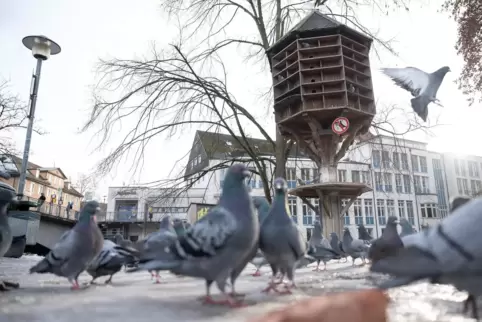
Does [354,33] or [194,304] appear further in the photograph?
[354,33]

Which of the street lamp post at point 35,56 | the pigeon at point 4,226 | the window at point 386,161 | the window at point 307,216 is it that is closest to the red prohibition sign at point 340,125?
the window at point 386,161

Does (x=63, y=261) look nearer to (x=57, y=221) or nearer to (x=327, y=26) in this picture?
(x=327, y=26)

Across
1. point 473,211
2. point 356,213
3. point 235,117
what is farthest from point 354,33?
point 356,213

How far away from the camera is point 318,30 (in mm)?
9656

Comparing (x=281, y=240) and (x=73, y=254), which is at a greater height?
(x=281, y=240)

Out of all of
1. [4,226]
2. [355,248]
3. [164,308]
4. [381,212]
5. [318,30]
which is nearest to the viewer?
[164,308]

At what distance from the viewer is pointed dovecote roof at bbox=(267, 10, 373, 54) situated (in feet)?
31.4

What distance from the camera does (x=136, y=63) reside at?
8.67m

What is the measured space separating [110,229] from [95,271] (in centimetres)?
3748

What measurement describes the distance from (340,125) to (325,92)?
3.55 feet

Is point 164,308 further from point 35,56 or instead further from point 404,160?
point 35,56

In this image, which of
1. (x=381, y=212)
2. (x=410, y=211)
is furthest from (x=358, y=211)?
(x=410, y=211)

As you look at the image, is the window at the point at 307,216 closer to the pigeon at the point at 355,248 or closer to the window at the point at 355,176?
the window at the point at 355,176

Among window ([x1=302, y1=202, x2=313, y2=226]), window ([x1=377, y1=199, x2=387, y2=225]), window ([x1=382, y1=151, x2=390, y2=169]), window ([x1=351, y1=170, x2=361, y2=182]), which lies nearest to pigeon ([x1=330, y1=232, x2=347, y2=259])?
window ([x1=382, y1=151, x2=390, y2=169])
